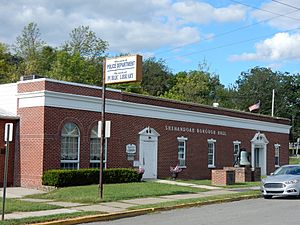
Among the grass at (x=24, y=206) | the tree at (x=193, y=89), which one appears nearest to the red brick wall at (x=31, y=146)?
the grass at (x=24, y=206)

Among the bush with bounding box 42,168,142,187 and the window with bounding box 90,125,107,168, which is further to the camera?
the window with bounding box 90,125,107,168

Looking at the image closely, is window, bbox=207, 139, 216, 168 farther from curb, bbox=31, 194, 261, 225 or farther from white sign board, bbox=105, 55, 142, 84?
white sign board, bbox=105, 55, 142, 84

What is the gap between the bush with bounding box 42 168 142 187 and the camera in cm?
2262

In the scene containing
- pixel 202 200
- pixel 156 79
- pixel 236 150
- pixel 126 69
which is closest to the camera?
pixel 202 200

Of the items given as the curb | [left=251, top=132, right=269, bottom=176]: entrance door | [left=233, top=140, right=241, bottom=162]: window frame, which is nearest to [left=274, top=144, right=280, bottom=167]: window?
[left=251, top=132, right=269, bottom=176]: entrance door

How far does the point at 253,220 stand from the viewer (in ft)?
45.4

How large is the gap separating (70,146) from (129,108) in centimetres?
480

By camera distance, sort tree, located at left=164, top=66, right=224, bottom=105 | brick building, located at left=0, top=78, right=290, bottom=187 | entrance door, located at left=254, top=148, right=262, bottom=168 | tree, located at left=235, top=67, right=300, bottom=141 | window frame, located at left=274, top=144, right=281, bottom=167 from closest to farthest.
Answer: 1. brick building, located at left=0, top=78, right=290, bottom=187
2. entrance door, located at left=254, top=148, right=262, bottom=168
3. window frame, located at left=274, top=144, right=281, bottom=167
4. tree, located at left=164, top=66, right=224, bottom=105
5. tree, located at left=235, top=67, right=300, bottom=141

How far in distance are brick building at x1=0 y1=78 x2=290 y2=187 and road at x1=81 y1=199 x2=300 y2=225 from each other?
9148mm

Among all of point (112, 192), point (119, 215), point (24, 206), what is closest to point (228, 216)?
point (119, 215)

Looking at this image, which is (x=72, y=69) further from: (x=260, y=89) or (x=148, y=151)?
(x=260, y=89)

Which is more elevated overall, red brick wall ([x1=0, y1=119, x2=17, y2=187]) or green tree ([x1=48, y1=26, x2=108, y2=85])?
green tree ([x1=48, y1=26, x2=108, y2=85])

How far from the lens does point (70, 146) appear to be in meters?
24.9

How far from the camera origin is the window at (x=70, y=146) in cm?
2456
